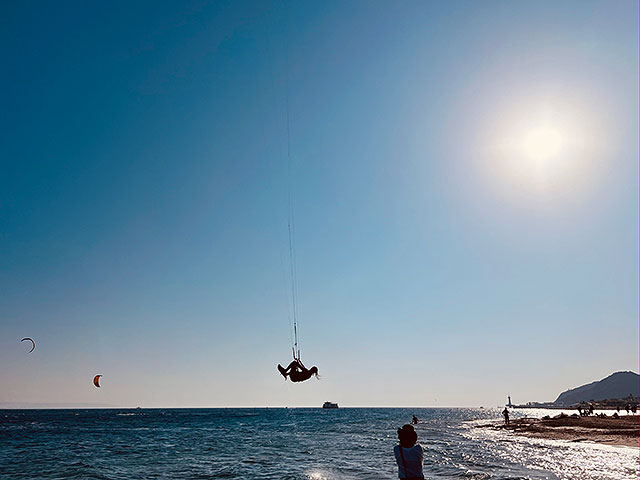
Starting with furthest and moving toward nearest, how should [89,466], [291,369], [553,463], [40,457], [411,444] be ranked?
[40,457], [89,466], [553,463], [291,369], [411,444]

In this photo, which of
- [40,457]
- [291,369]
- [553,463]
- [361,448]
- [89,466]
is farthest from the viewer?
[361,448]

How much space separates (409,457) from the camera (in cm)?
754

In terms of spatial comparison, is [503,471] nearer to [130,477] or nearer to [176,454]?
[130,477]

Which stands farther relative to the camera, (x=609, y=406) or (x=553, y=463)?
(x=609, y=406)

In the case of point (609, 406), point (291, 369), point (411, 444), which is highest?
point (291, 369)

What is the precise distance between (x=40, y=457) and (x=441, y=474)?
28591mm

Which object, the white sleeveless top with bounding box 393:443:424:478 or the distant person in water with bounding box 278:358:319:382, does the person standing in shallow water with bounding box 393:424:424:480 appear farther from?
the distant person in water with bounding box 278:358:319:382

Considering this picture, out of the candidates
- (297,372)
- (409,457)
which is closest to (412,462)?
(409,457)

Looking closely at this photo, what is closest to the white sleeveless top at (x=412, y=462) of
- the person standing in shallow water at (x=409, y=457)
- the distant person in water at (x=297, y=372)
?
the person standing in shallow water at (x=409, y=457)

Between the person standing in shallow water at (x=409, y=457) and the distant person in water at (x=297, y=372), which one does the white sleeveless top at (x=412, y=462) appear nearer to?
the person standing in shallow water at (x=409, y=457)

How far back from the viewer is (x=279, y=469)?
2495cm

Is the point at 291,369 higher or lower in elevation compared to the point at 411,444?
higher

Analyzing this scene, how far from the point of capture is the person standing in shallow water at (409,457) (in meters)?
7.51

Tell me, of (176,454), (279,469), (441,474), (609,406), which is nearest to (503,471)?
(441,474)
